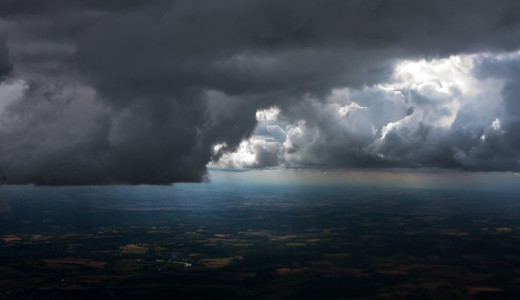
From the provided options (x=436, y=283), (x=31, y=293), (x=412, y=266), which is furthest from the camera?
(x=412, y=266)

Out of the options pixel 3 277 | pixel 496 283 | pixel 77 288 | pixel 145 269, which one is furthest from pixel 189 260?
pixel 496 283

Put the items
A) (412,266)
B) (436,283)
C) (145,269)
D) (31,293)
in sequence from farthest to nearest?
(412,266) < (145,269) < (436,283) < (31,293)

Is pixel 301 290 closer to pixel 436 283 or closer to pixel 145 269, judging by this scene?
→ pixel 436 283

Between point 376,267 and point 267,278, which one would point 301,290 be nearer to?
point 267,278

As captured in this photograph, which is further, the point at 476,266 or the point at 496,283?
the point at 476,266

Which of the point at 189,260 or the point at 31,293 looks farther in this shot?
the point at 189,260

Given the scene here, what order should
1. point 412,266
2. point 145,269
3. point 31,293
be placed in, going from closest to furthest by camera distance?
point 31,293, point 145,269, point 412,266

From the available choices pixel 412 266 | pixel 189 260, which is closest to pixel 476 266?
pixel 412 266

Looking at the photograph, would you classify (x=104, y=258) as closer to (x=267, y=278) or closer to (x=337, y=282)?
(x=267, y=278)

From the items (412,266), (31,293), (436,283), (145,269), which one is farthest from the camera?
(412,266)
